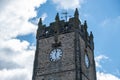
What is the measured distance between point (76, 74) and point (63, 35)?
25.7 ft

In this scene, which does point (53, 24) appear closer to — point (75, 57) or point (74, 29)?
point (74, 29)

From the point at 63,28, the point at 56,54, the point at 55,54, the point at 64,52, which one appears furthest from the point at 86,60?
the point at 63,28

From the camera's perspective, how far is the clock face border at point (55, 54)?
47375 millimetres

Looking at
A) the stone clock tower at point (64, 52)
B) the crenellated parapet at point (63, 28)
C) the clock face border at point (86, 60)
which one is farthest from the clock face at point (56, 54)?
the clock face border at point (86, 60)

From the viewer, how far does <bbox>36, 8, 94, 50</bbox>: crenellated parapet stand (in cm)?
4950

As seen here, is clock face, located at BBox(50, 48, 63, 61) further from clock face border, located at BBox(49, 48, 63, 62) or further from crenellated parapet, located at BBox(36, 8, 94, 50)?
crenellated parapet, located at BBox(36, 8, 94, 50)

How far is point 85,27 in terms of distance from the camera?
53562 mm

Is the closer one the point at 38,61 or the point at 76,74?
the point at 76,74

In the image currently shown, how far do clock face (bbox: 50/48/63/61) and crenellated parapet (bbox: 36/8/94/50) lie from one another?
3.20 metres

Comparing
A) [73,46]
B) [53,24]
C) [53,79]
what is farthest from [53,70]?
[53,24]

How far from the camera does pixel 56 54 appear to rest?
157 ft

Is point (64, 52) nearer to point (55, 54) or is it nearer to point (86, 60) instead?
point (55, 54)

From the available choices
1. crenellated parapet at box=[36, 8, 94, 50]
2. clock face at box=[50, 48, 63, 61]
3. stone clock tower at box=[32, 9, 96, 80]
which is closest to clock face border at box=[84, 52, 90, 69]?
stone clock tower at box=[32, 9, 96, 80]

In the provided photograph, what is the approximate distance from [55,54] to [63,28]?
479cm
